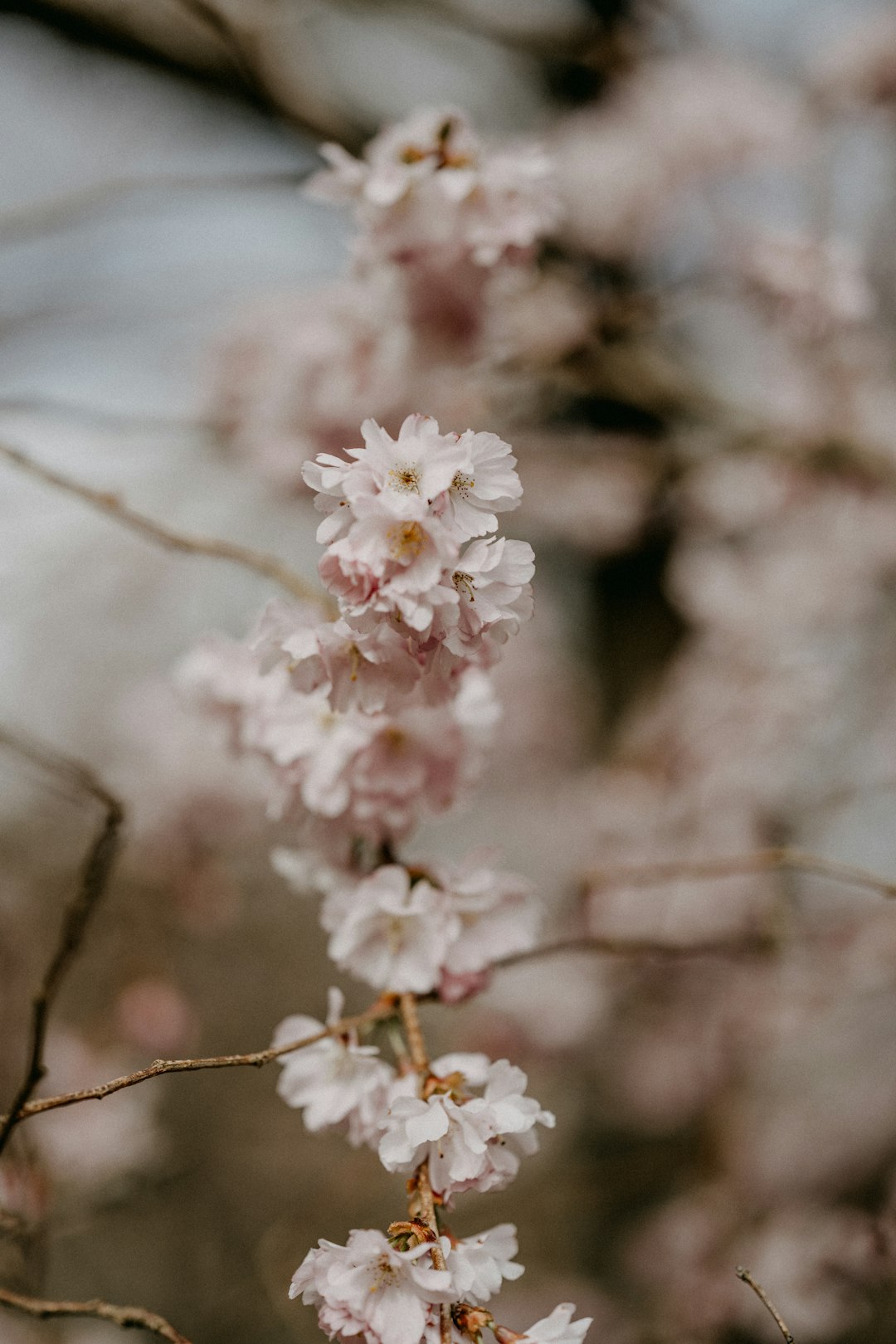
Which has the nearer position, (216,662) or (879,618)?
(216,662)

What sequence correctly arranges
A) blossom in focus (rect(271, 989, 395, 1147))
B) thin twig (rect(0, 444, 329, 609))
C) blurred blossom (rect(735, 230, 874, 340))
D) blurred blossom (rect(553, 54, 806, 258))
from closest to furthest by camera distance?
blossom in focus (rect(271, 989, 395, 1147)) < thin twig (rect(0, 444, 329, 609)) < blurred blossom (rect(735, 230, 874, 340)) < blurred blossom (rect(553, 54, 806, 258))

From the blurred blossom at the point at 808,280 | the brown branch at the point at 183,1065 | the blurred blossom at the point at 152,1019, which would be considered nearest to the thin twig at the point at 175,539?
the brown branch at the point at 183,1065

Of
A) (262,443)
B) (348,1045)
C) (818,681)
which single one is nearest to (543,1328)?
(348,1045)

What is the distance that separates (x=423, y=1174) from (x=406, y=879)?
0.24m

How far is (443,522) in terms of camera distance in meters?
0.60

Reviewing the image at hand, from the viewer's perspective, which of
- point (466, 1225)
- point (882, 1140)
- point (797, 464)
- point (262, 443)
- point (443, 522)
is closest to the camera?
point (443, 522)

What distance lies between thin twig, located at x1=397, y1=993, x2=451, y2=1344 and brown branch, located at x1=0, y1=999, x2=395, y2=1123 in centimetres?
3

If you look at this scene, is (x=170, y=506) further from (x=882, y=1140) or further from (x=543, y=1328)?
(x=882, y=1140)

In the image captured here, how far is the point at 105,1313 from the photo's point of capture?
25.9 inches

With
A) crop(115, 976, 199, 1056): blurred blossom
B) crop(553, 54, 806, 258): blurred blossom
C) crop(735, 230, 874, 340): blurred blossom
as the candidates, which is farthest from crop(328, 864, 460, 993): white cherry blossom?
crop(553, 54, 806, 258): blurred blossom

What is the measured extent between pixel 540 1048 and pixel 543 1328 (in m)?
2.45

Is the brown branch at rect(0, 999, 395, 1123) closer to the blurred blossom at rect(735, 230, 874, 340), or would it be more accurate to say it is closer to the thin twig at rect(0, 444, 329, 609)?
the thin twig at rect(0, 444, 329, 609)

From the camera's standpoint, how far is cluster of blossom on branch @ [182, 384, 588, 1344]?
584 mm

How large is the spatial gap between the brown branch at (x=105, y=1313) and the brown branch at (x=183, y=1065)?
128mm
